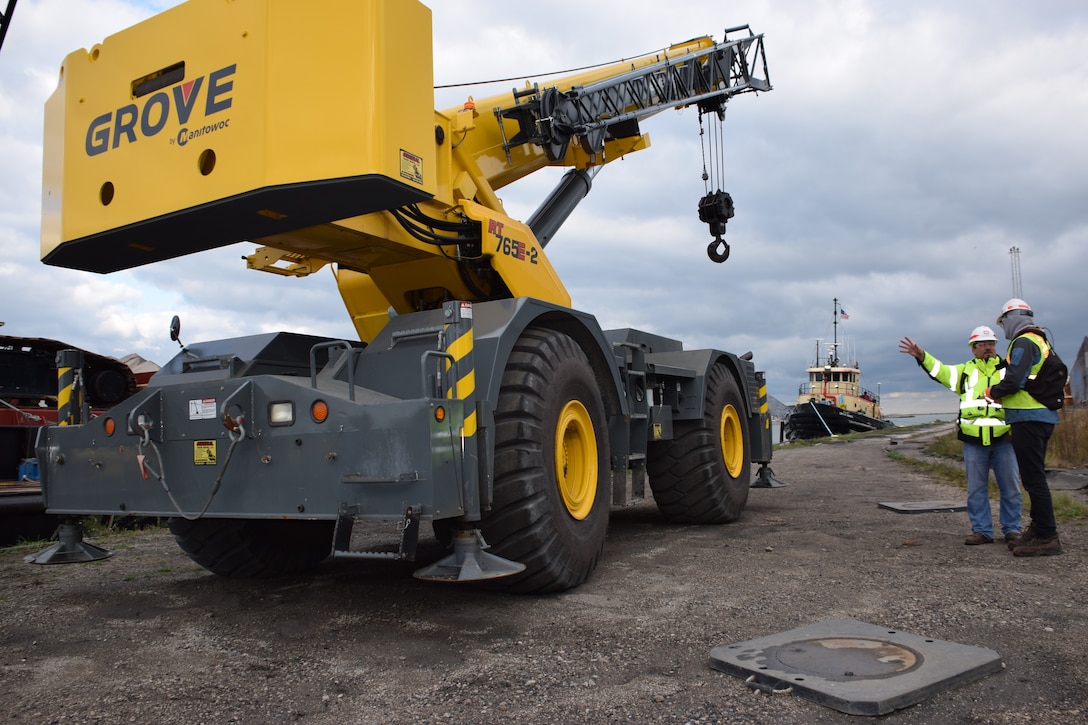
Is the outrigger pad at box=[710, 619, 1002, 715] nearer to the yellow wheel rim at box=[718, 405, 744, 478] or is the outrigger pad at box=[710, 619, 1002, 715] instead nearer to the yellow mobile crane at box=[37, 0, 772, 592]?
the yellow mobile crane at box=[37, 0, 772, 592]

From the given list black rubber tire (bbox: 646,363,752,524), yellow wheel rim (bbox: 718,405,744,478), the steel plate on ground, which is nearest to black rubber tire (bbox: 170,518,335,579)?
black rubber tire (bbox: 646,363,752,524)

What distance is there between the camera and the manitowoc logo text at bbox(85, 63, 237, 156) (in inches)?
180

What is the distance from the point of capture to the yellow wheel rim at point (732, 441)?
29.1 feet

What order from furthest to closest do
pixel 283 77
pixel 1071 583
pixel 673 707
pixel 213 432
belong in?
pixel 1071 583 < pixel 213 432 < pixel 283 77 < pixel 673 707

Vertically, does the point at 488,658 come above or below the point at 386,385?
below

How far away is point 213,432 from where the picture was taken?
473 centimetres

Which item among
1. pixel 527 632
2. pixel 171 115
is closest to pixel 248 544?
pixel 527 632

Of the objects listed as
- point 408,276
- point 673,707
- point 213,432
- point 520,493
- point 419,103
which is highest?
point 419,103

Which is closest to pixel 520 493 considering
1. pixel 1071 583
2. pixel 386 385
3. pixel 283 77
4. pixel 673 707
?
pixel 386 385

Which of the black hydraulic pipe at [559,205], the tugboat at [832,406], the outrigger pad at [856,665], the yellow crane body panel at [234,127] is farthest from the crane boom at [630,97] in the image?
the tugboat at [832,406]

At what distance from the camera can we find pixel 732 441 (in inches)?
358

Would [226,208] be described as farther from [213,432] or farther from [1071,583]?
[1071,583]

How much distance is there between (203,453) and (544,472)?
1.89 metres

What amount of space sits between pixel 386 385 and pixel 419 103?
159cm
